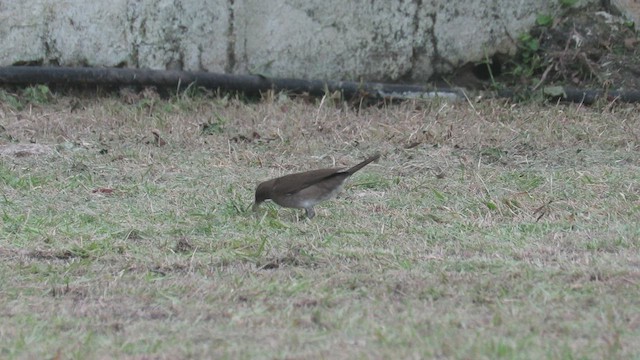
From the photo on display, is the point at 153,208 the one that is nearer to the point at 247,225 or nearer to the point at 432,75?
the point at 247,225

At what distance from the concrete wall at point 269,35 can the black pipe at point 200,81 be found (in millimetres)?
240

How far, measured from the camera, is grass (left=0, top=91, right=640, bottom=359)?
179 inches

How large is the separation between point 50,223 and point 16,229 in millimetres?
230

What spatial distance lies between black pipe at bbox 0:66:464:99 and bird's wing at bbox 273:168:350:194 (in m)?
3.43

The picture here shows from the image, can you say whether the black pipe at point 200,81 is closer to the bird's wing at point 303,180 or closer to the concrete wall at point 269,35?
the concrete wall at point 269,35

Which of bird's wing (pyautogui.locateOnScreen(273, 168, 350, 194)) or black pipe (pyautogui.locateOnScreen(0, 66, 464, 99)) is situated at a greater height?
bird's wing (pyautogui.locateOnScreen(273, 168, 350, 194))

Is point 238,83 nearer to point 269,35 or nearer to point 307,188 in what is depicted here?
point 269,35

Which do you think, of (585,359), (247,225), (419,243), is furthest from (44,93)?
(585,359)

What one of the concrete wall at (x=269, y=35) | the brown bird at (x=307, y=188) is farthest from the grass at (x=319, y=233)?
the concrete wall at (x=269, y=35)

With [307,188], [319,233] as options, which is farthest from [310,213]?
[319,233]

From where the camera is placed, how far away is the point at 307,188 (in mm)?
6988

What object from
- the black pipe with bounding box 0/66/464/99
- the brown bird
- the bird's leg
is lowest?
the black pipe with bounding box 0/66/464/99

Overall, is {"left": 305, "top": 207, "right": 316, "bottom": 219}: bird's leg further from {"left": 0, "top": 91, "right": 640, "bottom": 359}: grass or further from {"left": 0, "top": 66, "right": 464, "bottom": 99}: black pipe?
{"left": 0, "top": 66, "right": 464, "bottom": 99}: black pipe

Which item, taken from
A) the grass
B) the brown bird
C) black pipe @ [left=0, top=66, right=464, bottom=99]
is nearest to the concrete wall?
black pipe @ [left=0, top=66, right=464, bottom=99]
